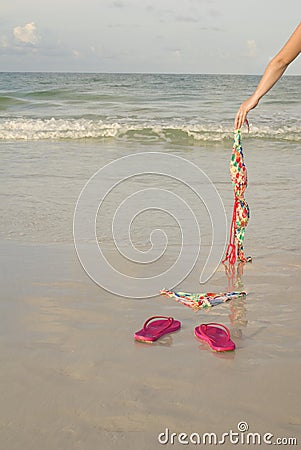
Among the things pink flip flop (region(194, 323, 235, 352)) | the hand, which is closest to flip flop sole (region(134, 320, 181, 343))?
pink flip flop (region(194, 323, 235, 352))

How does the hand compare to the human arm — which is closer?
the human arm

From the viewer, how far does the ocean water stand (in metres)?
5.66

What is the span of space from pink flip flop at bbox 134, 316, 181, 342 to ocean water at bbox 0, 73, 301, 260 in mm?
1756

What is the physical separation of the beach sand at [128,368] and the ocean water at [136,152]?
1392 millimetres

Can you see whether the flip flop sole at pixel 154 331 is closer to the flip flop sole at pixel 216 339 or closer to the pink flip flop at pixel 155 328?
the pink flip flop at pixel 155 328

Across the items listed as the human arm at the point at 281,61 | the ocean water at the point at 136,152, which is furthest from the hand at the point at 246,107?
the ocean water at the point at 136,152

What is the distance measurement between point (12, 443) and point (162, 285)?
2020 mm

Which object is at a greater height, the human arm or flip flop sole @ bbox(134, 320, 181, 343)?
the human arm

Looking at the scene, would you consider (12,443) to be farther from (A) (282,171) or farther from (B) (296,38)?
(A) (282,171)

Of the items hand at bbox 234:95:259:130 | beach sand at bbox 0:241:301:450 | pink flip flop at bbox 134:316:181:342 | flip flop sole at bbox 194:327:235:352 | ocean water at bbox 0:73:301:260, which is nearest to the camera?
beach sand at bbox 0:241:301:450

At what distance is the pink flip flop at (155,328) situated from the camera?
3.10 metres

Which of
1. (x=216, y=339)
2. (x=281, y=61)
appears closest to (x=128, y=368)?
(x=216, y=339)

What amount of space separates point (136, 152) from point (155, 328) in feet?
25.7

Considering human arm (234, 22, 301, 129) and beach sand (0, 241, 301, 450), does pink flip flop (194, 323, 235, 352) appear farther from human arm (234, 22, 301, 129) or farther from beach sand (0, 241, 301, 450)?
human arm (234, 22, 301, 129)
